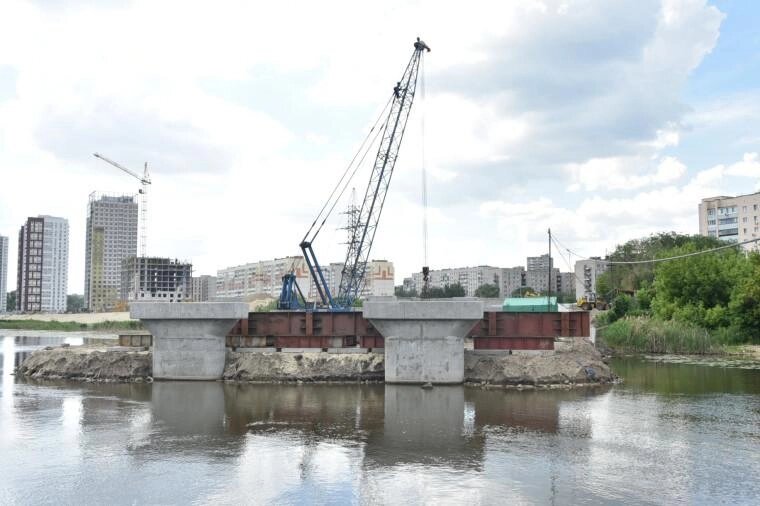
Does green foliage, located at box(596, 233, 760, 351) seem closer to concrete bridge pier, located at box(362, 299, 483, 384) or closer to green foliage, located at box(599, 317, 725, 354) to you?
green foliage, located at box(599, 317, 725, 354)

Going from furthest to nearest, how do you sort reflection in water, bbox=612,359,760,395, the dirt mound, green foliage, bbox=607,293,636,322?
green foliage, bbox=607,293,636,322 < the dirt mound < reflection in water, bbox=612,359,760,395

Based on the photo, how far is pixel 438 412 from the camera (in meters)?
24.1

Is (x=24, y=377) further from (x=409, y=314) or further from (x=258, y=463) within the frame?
(x=258, y=463)

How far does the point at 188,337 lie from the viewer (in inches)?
1308

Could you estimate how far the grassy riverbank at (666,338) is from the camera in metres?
52.5

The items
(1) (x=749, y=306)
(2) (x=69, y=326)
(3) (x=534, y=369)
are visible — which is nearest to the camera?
(3) (x=534, y=369)

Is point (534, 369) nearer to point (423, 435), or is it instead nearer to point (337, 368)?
point (337, 368)

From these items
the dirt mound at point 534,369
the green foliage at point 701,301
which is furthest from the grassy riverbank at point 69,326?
the dirt mound at point 534,369

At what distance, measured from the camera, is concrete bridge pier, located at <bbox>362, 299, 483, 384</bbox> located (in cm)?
3098

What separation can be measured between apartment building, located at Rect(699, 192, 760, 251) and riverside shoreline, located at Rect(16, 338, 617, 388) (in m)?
102

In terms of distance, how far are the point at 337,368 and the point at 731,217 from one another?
11799 cm

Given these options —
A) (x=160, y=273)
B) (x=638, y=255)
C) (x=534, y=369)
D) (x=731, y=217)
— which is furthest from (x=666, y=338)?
(x=160, y=273)

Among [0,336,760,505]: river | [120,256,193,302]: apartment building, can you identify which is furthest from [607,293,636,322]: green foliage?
[120,256,193,302]: apartment building

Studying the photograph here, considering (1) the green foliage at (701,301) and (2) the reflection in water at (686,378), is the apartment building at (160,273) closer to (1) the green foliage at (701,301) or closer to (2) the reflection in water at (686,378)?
(1) the green foliage at (701,301)
